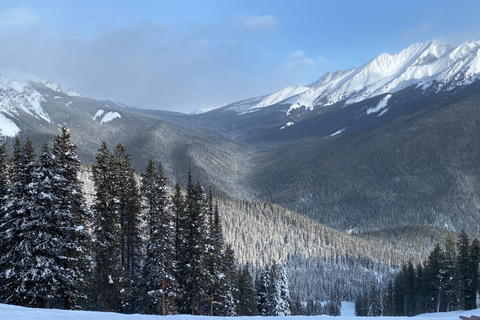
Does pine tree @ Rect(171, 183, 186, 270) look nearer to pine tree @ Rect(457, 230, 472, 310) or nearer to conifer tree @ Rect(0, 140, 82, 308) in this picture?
conifer tree @ Rect(0, 140, 82, 308)

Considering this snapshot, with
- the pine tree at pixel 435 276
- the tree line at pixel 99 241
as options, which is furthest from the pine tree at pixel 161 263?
the pine tree at pixel 435 276

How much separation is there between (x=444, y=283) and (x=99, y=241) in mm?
50167

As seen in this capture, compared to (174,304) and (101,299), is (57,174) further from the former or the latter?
(174,304)

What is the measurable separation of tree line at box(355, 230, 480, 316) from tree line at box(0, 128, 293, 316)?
31.3 m

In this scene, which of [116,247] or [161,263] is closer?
[116,247]

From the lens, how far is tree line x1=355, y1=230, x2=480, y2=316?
165ft

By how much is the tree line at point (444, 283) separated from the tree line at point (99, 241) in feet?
103

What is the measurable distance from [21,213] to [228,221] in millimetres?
155938

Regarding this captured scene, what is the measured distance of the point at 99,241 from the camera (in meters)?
26.6

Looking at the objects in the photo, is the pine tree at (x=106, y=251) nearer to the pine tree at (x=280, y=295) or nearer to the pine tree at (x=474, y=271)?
the pine tree at (x=280, y=295)

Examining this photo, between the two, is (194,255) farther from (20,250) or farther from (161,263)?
(20,250)

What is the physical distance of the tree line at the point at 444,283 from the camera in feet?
165

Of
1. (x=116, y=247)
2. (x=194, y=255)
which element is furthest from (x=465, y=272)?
(x=116, y=247)

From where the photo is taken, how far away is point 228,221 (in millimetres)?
176000
